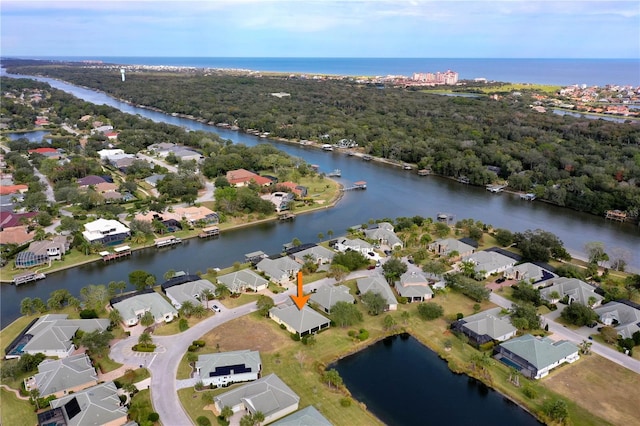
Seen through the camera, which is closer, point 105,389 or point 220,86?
point 105,389

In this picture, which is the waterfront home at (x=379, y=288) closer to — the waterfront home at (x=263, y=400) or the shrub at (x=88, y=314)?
the waterfront home at (x=263, y=400)

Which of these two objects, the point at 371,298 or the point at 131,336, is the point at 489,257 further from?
the point at 131,336

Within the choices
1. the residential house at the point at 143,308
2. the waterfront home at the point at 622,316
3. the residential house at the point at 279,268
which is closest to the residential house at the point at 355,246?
the residential house at the point at 279,268

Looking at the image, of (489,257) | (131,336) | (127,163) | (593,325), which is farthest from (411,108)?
(131,336)

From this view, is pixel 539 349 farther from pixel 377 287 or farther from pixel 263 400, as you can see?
pixel 263 400

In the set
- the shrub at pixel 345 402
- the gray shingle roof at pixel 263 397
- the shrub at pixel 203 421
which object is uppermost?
the gray shingle roof at pixel 263 397

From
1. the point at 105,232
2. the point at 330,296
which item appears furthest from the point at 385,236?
the point at 105,232
